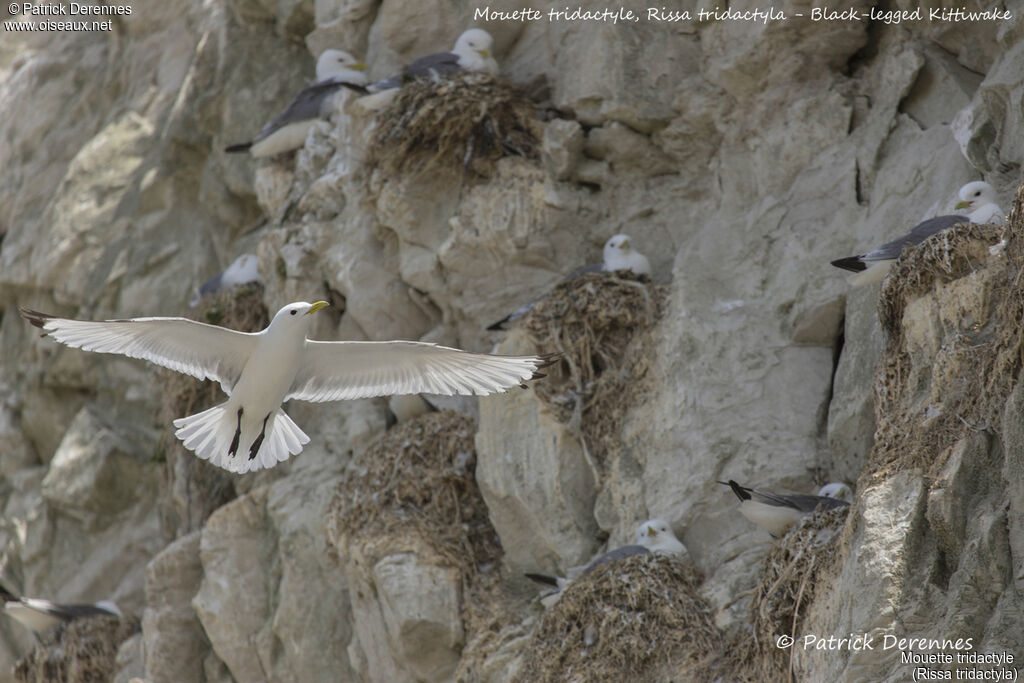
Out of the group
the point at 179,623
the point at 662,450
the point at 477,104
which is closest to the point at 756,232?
the point at 662,450

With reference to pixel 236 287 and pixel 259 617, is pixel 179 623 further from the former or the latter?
pixel 236 287

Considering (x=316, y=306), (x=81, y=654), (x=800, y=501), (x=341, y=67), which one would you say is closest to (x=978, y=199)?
(x=800, y=501)

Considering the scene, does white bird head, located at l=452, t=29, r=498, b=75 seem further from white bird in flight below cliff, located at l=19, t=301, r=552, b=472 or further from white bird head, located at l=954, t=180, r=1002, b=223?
white bird head, located at l=954, t=180, r=1002, b=223

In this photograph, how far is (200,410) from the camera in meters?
10.7

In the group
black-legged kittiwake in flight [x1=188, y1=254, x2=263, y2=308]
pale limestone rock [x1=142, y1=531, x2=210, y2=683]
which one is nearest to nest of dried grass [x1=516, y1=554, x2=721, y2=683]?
pale limestone rock [x1=142, y1=531, x2=210, y2=683]

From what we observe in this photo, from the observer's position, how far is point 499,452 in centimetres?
845

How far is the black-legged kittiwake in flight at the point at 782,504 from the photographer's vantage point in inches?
264

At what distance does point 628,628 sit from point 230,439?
2506 mm

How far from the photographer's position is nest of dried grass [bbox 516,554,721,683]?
684 centimetres

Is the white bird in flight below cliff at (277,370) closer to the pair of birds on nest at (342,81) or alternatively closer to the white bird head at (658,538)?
the white bird head at (658,538)

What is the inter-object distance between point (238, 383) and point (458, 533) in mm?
1840

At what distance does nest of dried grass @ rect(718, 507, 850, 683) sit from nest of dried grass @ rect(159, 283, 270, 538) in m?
5.23

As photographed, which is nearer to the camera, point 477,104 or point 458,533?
point 458,533
